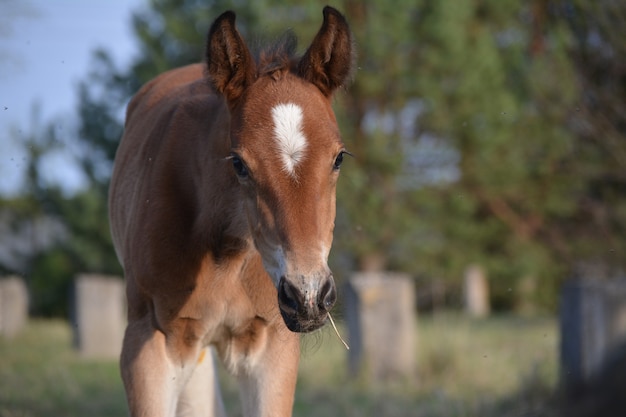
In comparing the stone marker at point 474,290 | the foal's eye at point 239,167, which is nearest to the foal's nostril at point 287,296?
the foal's eye at point 239,167

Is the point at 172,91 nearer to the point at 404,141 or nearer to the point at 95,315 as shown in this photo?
the point at 95,315

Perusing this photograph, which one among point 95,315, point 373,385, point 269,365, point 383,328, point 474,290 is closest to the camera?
point 269,365

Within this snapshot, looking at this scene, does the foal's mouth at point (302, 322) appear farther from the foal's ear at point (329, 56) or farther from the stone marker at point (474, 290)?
the stone marker at point (474, 290)

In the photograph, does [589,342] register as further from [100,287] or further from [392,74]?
[392,74]

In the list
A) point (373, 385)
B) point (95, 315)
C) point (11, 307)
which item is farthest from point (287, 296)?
point (11, 307)

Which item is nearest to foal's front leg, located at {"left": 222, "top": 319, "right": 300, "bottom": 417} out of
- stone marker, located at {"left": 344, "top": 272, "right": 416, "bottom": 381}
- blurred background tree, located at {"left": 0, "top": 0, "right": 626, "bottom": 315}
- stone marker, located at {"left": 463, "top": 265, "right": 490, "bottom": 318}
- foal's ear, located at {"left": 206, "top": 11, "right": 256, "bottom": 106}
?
foal's ear, located at {"left": 206, "top": 11, "right": 256, "bottom": 106}

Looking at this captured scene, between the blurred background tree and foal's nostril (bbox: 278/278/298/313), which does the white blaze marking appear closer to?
foal's nostril (bbox: 278/278/298/313)

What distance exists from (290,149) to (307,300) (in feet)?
2.06

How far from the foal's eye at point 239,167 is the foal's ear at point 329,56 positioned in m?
0.55

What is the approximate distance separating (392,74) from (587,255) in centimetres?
674

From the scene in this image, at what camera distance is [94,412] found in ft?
26.0

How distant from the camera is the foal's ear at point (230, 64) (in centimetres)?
396

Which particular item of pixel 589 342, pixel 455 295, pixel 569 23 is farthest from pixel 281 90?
pixel 455 295

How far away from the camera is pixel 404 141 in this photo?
19.8 m
